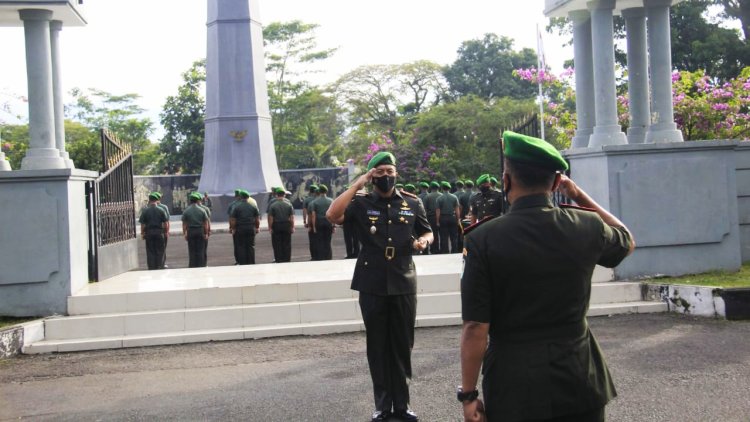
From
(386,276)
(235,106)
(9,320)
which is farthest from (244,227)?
(235,106)

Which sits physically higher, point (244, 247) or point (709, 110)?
point (709, 110)

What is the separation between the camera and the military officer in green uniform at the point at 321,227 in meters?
15.6

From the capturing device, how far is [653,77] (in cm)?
1142

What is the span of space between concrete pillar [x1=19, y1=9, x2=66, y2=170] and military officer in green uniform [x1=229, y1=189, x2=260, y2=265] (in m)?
4.80

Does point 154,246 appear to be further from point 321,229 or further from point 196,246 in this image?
point 321,229

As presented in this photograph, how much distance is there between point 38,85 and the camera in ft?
33.3

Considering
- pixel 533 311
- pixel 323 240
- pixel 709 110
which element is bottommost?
pixel 323 240

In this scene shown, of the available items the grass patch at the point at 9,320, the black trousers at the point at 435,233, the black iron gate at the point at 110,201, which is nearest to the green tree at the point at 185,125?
the black trousers at the point at 435,233

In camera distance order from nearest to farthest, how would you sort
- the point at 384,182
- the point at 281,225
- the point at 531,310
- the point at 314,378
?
the point at 531,310 → the point at 384,182 → the point at 314,378 → the point at 281,225

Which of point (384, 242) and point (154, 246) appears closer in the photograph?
point (384, 242)

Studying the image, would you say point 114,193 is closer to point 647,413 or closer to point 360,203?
point 360,203

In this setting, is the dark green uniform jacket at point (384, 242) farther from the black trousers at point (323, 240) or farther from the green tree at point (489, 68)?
the green tree at point (489, 68)

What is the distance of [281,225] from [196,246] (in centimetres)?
162

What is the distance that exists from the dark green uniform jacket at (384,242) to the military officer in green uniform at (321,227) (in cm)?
971
